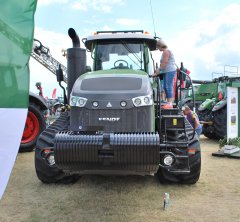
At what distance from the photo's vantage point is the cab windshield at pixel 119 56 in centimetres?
547

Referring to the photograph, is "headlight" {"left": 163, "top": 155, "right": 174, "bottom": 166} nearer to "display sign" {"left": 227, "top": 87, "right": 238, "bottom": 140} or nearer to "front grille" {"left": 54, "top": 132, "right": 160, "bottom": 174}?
"front grille" {"left": 54, "top": 132, "right": 160, "bottom": 174}

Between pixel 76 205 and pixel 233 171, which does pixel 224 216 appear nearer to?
pixel 76 205

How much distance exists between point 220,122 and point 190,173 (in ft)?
18.0

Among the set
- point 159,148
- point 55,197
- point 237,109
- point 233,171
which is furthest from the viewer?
point 237,109

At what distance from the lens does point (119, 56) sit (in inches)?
217

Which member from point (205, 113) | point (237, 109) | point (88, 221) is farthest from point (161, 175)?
point (205, 113)

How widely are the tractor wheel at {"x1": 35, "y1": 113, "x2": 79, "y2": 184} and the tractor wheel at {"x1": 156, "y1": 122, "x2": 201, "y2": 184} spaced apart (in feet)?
4.38

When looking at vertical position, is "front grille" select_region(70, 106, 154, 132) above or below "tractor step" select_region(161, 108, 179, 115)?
below

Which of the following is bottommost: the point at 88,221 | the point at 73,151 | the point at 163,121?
the point at 88,221

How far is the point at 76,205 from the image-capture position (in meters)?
4.34

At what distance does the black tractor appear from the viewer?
3520mm

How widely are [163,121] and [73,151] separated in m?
1.38

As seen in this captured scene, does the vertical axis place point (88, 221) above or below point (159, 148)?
below

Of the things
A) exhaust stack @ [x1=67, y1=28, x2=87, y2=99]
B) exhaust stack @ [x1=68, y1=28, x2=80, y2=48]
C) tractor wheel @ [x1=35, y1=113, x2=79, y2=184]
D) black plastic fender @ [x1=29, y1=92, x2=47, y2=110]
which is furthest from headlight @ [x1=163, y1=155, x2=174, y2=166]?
black plastic fender @ [x1=29, y1=92, x2=47, y2=110]
